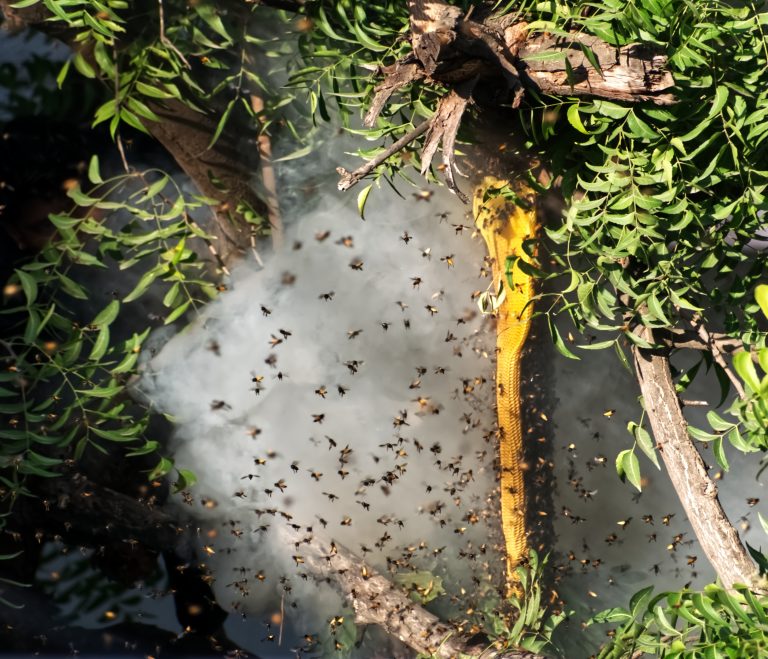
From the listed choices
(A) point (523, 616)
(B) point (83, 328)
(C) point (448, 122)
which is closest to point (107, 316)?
(B) point (83, 328)

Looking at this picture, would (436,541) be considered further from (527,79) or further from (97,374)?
(527,79)

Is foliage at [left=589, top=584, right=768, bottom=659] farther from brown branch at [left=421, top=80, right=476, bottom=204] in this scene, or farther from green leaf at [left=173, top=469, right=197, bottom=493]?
green leaf at [left=173, top=469, right=197, bottom=493]

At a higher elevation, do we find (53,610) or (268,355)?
(268,355)

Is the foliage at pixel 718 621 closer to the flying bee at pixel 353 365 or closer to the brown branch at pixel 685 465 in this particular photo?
the brown branch at pixel 685 465

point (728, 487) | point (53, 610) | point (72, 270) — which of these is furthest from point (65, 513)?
point (728, 487)

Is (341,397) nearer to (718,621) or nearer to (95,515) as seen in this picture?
(95,515)

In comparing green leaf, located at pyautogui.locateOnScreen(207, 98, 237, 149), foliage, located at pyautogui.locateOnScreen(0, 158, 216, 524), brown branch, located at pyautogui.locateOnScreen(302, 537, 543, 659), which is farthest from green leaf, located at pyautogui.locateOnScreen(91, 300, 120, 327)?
brown branch, located at pyautogui.locateOnScreen(302, 537, 543, 659)

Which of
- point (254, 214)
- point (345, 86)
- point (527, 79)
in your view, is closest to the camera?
point (527, 79)
